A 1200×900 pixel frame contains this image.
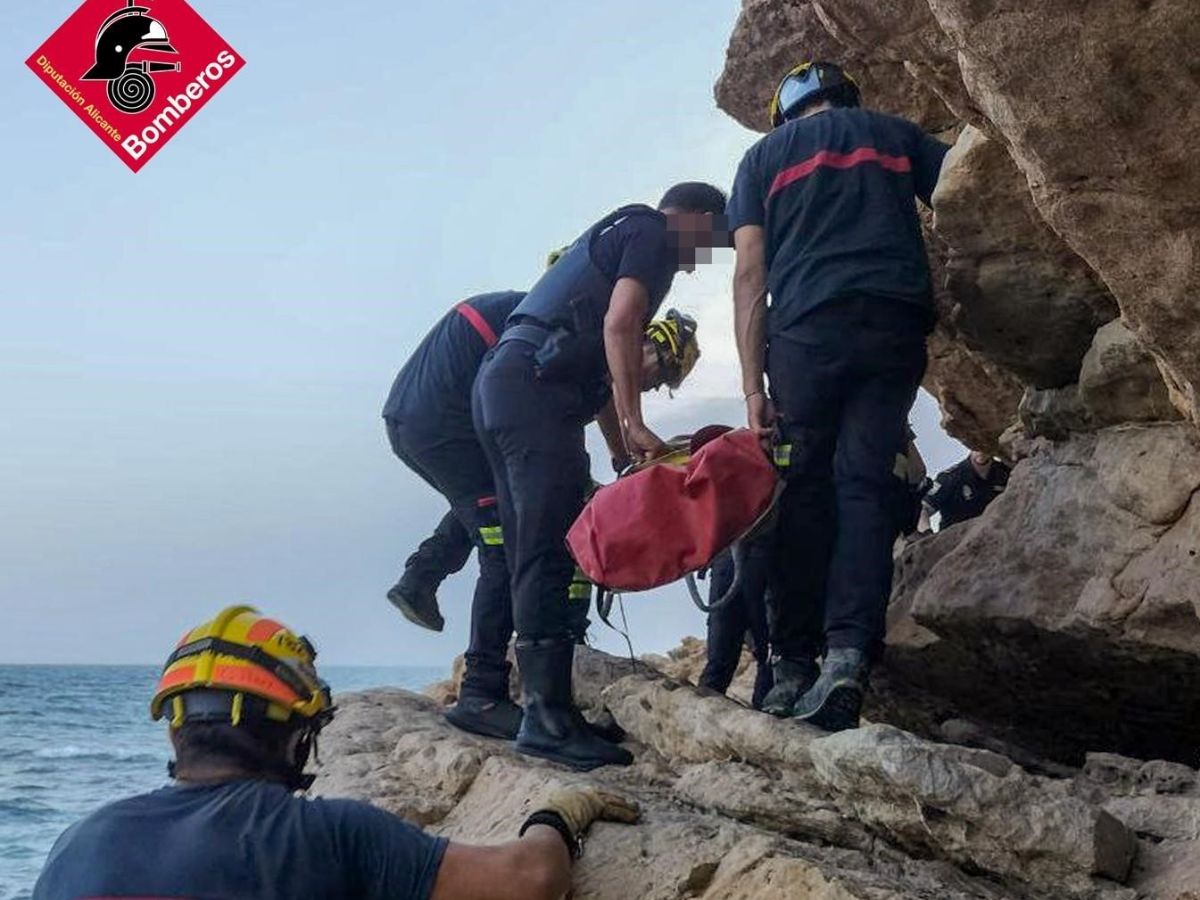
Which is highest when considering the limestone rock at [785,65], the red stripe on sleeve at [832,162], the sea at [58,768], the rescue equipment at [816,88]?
the limestone rock at [785,65]

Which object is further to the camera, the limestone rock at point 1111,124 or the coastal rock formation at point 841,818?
the limestone rock at point 1111,124

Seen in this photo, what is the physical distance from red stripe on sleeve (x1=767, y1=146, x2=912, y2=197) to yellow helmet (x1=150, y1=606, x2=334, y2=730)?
2810mm

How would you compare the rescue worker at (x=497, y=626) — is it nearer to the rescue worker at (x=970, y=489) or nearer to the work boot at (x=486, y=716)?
the work boot at (x=486, y=716)

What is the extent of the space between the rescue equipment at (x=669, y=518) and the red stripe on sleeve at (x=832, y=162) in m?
1.17

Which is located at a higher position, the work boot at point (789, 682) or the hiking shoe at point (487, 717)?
the work boot at point (789, 682)

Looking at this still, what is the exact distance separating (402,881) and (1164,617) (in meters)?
3.45

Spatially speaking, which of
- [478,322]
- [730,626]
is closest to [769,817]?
[730,626]

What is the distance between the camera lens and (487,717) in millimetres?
5344

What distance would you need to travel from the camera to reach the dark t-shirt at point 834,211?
460 cm

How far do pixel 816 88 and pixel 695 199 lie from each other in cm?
68

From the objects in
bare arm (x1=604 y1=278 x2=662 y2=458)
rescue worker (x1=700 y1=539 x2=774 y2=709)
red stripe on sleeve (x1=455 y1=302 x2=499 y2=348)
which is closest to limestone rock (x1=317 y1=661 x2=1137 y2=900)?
bare arm (x1=604 y1=278 x2=662 y2=458)

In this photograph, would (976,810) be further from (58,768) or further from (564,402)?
(58,768)

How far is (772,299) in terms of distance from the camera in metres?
4.86

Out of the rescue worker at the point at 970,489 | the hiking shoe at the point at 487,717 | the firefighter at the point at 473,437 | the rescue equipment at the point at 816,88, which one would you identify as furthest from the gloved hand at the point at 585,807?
the rescue worker at the point at 970,489
